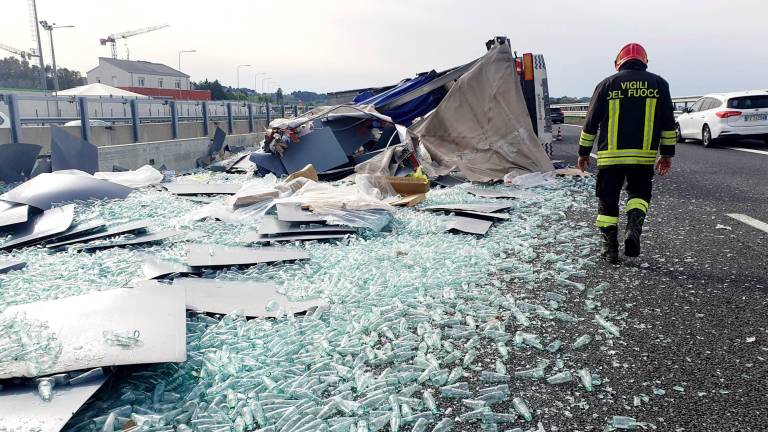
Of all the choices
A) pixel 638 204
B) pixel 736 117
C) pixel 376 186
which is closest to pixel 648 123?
pixel 638 204

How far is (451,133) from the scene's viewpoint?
414 inches

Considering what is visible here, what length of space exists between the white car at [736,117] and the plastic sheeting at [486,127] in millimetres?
8413

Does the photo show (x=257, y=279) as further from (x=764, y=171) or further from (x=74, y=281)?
(x=764, y=171)

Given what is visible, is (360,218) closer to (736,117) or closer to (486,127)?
(486,127)

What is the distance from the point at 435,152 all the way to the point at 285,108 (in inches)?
751

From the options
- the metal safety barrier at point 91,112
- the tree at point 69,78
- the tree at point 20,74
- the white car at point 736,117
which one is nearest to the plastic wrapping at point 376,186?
the metal safety barrier at point 91,112

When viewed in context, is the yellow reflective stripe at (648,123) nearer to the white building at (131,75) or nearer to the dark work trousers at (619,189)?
the dark work trousers at (619,189)

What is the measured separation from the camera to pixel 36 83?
55219 mm

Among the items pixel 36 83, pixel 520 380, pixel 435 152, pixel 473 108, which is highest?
pixel 36 83

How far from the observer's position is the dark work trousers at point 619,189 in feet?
15.7

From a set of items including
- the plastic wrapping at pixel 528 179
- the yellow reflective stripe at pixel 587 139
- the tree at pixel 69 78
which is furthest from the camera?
the tree at pixel 69 78

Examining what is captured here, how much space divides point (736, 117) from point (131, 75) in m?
95.4

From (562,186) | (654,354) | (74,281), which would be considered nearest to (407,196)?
(562,186)

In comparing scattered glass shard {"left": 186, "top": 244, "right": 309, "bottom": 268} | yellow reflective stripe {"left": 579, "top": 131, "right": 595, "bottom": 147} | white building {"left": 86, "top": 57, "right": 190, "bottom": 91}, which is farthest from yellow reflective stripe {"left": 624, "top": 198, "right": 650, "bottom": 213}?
white building {"left": 86, "top": 57, "right": 190, "bottom": 91}
